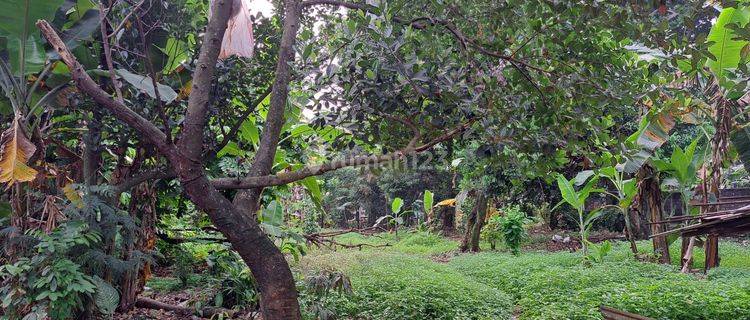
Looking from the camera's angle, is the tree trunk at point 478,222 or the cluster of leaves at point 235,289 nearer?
the cluster of leaves at point 235,289

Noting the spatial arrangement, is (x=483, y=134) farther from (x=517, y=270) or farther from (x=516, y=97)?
(x=517, y=270)

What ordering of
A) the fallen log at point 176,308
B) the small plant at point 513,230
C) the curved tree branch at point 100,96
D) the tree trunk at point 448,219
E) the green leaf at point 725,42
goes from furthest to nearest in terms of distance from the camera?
1. the tree trunk at point 448,219
2. the small plant at point 513,230
3. the green leaf at point 725,42
4. the fallen log at point 176,308
5. the curved tree branch at point 100,96

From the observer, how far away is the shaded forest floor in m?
4.47

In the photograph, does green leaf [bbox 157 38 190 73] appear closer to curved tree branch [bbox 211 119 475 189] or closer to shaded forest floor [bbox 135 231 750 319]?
curved tree branch [bbox 211 119 475 189]

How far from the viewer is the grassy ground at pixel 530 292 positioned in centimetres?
453

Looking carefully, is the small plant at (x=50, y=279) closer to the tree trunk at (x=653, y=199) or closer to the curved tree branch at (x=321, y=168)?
the curved tree branch at (x=321, y=168)

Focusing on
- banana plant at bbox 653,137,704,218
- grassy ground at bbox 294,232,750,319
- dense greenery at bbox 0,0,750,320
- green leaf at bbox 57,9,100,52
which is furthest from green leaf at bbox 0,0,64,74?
banana plant at bbox 653,137,704,218

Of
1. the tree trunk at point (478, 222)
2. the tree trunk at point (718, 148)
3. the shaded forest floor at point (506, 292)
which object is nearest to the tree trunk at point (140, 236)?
the shaded forest floor at point (506, 292)

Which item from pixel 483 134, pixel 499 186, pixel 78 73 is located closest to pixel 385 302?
pixel 483 134

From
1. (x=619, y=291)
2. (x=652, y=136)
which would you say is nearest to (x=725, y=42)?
(x=652, y=136)

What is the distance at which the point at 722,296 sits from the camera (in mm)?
4684

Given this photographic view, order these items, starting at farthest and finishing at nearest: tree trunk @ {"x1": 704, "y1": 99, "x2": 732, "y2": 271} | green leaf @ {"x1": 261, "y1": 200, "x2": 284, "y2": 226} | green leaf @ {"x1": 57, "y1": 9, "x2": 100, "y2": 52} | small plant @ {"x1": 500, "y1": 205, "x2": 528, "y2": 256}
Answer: small plant @ {"x1": 500, "y1": 205, "x2": 528, "y2": 256}
tree trunk @ {"x1": 704, "y1": 99, "x2": 732, "y2": 271}
green leaf @ {"x1": 261, "y1": 200, "x2": 284, "y2": 226}
green leaf @ {"x1": 57, "y1": 9, "x2": 100, "y2": 52}

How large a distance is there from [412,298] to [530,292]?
5.87 ft

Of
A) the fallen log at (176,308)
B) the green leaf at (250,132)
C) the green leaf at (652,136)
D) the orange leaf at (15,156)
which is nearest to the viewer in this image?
the orange leaf at (15,156)
